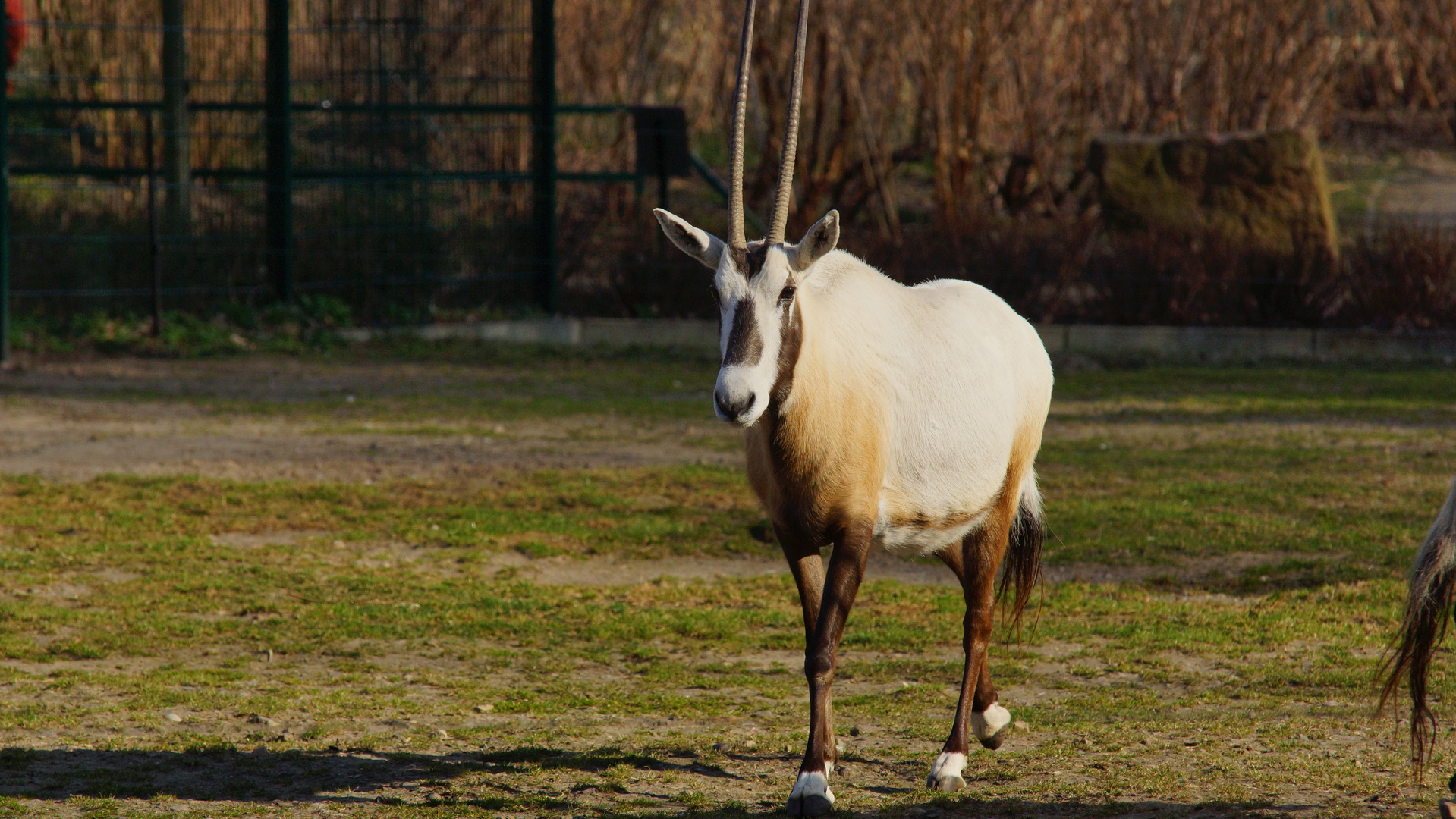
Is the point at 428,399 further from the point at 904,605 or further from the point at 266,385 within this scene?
the point at 904,605

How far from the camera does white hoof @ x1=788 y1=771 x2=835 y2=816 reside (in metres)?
4.19

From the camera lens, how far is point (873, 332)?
4684 mm

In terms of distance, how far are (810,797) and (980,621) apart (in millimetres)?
941

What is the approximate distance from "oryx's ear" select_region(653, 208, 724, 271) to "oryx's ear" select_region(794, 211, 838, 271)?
215 millimetres

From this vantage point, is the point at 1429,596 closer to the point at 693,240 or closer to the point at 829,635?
the point at 829,635

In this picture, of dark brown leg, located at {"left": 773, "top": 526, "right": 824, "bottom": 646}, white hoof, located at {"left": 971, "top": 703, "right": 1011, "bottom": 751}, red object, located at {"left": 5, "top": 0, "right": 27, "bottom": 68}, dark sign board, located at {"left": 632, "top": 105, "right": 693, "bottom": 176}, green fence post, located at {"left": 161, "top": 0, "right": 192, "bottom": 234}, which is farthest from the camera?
dark sign board, located at {"left": 632, "top": 105, "right": 693, "bottom": 176}

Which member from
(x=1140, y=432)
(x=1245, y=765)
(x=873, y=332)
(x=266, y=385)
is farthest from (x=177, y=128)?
(x=1245, y=765)

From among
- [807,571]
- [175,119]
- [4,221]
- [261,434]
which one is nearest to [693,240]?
[807,571]

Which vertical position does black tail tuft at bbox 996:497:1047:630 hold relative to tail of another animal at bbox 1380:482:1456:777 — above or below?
below

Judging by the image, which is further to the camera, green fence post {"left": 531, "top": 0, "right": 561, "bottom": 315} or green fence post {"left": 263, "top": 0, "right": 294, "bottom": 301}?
green fence post {"left": 531, "top": 0, "right": 561, "bottom": 315}

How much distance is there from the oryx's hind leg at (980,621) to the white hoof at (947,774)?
3 centimetres

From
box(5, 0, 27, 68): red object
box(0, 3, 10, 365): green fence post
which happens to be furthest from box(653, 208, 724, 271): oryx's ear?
box(5, 0, 27, 68): red object

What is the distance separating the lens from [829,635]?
437cm

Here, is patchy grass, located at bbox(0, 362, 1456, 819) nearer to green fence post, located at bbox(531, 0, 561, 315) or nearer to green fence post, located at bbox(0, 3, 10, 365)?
green fence post, located at bbox(0, 3, 10, 365)
